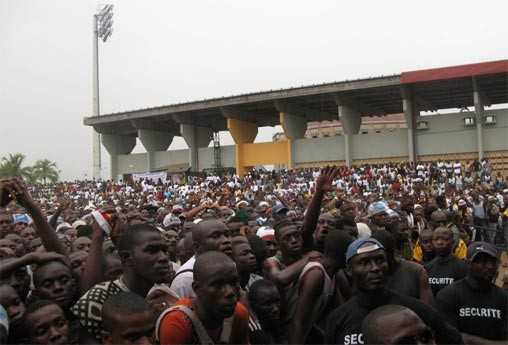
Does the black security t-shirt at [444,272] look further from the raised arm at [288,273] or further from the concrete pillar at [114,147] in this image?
the concrete pillar at [114,147]

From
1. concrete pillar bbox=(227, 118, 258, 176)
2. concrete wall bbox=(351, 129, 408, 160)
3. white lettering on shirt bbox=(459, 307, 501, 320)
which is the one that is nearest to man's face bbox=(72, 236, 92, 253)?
white lettering on shirt bbox=(459, 307, 501, 320)

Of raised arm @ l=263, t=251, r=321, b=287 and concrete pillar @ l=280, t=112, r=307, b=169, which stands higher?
concrete pillar @ l=280, t=112, r=307, b=169

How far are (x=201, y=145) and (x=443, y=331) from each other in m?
31.3

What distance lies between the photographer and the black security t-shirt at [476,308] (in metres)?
3.26

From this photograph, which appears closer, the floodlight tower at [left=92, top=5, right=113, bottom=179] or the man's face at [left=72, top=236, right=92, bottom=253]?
the man's face at [left=72, top=236, right=92, bottom=253]

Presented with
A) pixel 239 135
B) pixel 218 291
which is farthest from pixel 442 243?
pixel 239 135

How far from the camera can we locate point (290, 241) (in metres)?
3.79

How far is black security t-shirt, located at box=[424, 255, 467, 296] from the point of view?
4.13 metres

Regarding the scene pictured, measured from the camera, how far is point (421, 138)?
2664 cm

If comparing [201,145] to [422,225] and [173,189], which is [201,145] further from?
[422,225]

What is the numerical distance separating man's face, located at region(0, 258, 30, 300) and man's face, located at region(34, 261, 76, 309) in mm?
Answer: 183

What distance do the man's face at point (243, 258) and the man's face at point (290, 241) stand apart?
0.34 meters

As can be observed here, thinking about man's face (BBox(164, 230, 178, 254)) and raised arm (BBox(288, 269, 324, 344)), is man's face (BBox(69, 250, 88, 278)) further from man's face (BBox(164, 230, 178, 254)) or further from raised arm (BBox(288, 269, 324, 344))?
raised arm (BBox(288, 269, 324, 344))

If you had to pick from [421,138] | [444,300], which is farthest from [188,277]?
[421,138]
